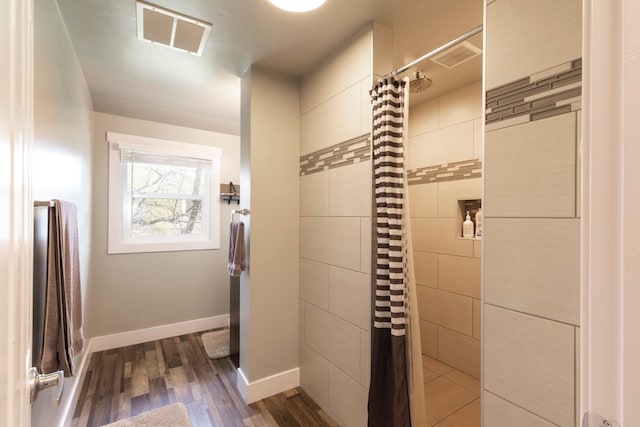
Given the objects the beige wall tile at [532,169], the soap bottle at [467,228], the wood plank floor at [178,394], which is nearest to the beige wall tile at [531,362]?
the beige wall tile at [532,169]

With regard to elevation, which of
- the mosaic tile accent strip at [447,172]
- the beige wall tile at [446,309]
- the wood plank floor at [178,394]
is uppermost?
the mosaic tile accent strip at [447,172]

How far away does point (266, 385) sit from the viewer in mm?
2012

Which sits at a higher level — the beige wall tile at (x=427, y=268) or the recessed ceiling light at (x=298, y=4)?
the recessed ceiling light at (x=298, y=4)

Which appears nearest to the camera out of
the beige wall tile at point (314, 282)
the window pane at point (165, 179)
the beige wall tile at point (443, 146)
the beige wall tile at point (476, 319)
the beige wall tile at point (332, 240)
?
the beige wall tile at point (332, 240)

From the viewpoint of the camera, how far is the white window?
2.83 m

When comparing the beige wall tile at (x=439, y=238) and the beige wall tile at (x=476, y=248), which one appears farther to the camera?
the beige wall tile at (x=439, y=238)

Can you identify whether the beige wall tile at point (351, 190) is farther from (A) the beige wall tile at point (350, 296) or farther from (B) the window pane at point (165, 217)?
(B) the window pane at point (165, 217)

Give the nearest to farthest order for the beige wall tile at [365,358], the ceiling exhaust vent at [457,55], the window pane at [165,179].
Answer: the beige wall tile at [365,358] < the ceiling exhaust vent at [457,55] < the window pane at [165,179]

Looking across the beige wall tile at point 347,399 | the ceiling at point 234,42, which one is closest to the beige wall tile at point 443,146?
the ceiling at point 234,42

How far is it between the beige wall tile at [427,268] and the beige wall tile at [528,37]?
186 cm

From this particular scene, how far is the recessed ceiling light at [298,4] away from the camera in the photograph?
4.48 ft

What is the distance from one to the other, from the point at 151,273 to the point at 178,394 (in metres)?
1.36

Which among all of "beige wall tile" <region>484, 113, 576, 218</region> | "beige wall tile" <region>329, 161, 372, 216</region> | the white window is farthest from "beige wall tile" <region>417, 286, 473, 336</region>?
the white window

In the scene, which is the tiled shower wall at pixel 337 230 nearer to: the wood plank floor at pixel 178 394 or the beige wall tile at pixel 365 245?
the beige wall tile at pixel 365 245
